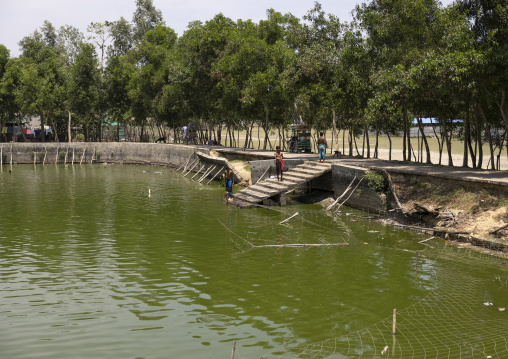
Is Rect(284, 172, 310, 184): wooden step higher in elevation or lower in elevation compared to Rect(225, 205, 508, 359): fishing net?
higher

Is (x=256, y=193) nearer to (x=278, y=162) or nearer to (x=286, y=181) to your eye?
(x=286, y=181)

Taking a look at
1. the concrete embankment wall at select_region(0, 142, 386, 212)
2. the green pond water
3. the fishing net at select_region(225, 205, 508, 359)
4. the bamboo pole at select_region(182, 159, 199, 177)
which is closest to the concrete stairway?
the green pond water

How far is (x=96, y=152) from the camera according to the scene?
5612cm

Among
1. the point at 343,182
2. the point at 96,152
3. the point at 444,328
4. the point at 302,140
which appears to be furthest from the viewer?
the point at 96,152

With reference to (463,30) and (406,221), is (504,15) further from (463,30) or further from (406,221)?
(406,221)

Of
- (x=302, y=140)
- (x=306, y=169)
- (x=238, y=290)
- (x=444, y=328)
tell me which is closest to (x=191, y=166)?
(x=302, y=140)

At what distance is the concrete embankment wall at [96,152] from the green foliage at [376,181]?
30.1 m

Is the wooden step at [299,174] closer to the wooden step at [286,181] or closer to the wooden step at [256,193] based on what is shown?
the wooden step at [286,181]

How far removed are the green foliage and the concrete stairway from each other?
3701 millimetres

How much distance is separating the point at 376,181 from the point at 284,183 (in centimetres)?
519

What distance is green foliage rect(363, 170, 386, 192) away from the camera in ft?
74.7

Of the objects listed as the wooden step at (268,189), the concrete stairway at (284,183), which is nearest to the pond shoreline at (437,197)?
the concrete stairway at (284,183)

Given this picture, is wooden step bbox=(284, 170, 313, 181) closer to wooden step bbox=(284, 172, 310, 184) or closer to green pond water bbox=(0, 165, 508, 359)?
wooden step bbox=(284, 172, 310, 184)

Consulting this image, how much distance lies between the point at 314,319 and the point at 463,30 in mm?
15306
